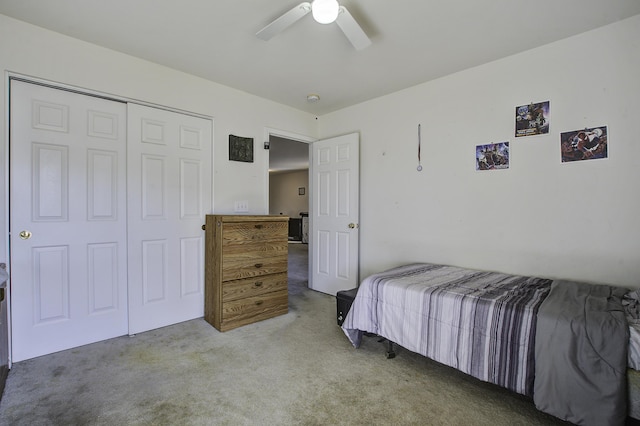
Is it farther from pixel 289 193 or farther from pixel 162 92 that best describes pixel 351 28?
pixel 289 193

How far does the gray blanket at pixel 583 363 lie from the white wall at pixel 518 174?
2.80ft

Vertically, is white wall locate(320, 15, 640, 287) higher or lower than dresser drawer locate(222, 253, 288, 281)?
higher

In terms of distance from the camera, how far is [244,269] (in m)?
2.82

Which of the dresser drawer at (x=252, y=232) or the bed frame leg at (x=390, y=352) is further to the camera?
the dresser drawer at (x=252, y=232)

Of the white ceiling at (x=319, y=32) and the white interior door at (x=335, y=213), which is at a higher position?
the white ceiling at (x=319, y=32)

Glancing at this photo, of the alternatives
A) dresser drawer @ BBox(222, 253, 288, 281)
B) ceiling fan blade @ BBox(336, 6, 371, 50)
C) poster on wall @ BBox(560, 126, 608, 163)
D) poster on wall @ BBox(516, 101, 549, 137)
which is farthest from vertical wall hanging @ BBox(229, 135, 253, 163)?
poster on wall @ BBox(560, 126, 608, 163)

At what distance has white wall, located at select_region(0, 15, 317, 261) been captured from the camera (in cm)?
210

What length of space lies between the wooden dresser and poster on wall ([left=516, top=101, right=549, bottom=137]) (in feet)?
7.57

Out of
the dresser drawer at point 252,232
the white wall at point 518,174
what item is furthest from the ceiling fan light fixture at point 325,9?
the dresser drawer at point 252,232

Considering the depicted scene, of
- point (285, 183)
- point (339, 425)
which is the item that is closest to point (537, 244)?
point (339, 425)

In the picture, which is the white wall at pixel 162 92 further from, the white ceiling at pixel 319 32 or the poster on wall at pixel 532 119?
the poster on wall at pixel 532 119

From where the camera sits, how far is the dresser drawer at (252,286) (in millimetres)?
2709

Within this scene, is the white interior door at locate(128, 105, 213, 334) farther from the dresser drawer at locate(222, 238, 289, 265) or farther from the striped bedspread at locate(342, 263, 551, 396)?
the striped bedspread at locate(342, 263, 551, 396)

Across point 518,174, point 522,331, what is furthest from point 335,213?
point 522,331
